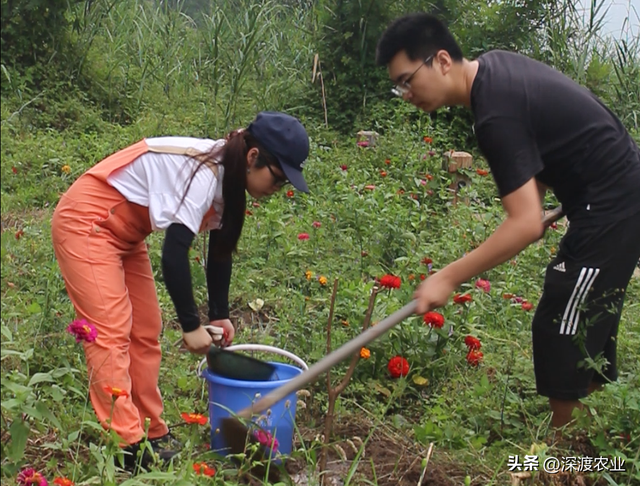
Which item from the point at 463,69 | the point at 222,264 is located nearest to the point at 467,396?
the point at 222,264

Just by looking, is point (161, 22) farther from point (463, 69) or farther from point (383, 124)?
point (463, 69)

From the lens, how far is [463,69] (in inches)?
98.1

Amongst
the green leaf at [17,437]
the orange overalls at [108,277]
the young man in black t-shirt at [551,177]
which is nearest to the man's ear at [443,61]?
the young man in black t-shirt at [551,177]

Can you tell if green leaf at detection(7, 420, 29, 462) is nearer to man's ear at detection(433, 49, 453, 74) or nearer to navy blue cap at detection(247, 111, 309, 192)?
navy blue cap at detection(247, 111, 309, 192)

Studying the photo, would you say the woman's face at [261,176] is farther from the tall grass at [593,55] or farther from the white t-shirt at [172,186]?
the tall grass at [593,55]

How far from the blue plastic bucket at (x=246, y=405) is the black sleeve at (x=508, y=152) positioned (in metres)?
0.91

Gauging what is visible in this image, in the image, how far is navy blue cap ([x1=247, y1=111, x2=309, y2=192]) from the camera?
8.14 feet

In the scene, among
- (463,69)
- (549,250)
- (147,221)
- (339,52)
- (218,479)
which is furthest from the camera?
(339,52)

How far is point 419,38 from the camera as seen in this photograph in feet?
8.05

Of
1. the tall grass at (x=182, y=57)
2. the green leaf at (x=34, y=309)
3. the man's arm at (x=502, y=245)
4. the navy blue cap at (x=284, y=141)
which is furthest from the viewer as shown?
the tall grass at (x=182, y=57)

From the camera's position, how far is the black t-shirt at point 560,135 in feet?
7.81

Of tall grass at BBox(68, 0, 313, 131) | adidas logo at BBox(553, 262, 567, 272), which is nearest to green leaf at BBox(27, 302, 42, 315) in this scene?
adidas logo at BBox(553, 262, 567, 272)

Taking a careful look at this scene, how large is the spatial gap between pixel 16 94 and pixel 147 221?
167 inches

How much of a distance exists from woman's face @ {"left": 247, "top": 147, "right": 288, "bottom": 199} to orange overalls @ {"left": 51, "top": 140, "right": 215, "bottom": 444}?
20 cm
